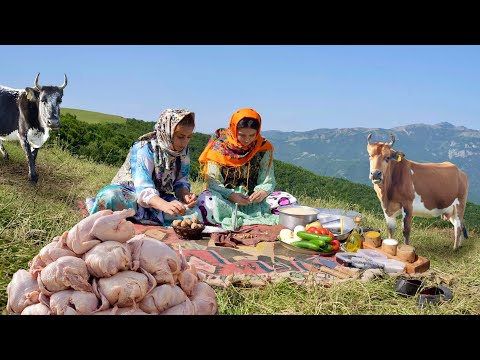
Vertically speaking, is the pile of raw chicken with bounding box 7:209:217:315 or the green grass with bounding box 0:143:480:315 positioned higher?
the pile of raw chicken with bounding box 7:209:217:315

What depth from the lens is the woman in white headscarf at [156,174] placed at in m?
5.71

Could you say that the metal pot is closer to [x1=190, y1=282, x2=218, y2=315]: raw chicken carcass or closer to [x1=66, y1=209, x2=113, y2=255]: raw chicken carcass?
[x1=190, y1=282, x2=218, y2=315]: raw chicken carcass

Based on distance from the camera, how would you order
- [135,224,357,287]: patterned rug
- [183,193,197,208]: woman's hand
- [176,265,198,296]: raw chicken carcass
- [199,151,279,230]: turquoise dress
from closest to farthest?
[176,265,198,296]: raw chicken carcass → [135,224,357,287]: patterned rug → [183,193,197,208]: woman's hand → [199,151,279,230]: turquoise dress

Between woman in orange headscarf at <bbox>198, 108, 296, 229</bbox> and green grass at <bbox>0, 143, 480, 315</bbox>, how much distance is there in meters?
1.77

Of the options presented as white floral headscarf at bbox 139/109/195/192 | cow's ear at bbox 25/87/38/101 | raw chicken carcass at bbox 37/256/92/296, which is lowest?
raw chicken carcass at bbox 37/256/92/296

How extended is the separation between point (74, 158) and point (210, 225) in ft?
18.3

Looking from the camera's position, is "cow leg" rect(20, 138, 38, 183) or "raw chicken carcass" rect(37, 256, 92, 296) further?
"cow leg" rect(20, 138, 38, 183)

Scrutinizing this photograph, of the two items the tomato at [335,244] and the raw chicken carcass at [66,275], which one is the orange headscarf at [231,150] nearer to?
the tomato at [335,244]

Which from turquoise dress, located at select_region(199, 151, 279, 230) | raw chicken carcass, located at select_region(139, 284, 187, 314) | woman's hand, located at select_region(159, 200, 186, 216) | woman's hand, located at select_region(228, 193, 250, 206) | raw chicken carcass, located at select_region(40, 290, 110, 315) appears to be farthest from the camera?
turquoise dress, located at select_region(199, 151, 279, 230)

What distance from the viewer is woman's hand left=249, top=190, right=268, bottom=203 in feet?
20.6

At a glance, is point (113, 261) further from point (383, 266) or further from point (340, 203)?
point (340, 203)

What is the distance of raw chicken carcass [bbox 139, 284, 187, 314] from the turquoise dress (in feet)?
10.6

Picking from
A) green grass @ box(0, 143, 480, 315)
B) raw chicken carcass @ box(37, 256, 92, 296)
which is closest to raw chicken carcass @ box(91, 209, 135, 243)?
raw chicken carcass @ box(37, 256, 92, 296)

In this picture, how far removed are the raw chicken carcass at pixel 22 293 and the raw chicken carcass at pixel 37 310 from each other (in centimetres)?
6
